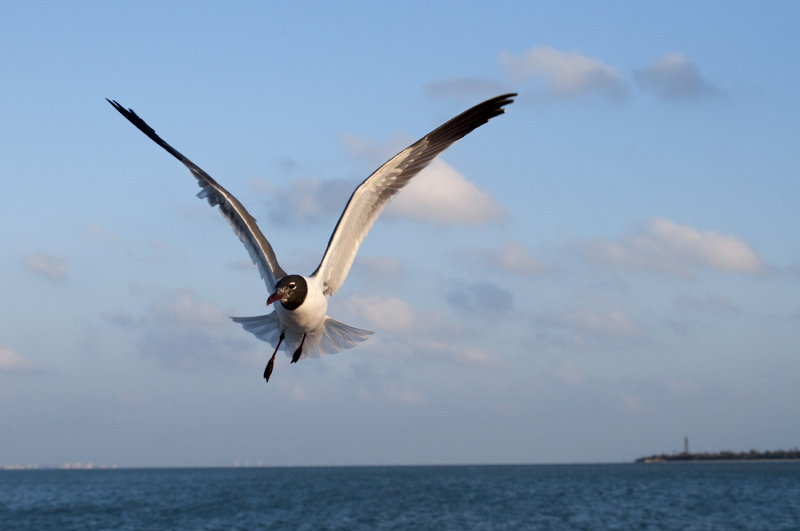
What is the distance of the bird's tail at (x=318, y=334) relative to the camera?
1110 centimetres

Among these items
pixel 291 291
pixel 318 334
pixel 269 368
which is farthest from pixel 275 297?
pixel 318 334

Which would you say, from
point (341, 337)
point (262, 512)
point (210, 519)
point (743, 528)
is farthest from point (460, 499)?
point (341, 337)

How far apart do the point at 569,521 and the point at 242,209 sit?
5237 centimetres

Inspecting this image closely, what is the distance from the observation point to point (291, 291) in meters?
9.52

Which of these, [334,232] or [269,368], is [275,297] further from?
[334,232]

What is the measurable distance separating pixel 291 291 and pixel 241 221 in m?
1.86

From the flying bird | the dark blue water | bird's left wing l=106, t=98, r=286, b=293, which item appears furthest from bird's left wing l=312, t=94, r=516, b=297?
the dark blue water

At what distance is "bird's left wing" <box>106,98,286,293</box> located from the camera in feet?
35.3

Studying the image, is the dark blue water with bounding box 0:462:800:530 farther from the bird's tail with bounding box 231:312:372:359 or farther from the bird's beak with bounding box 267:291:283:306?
the bird's beak with bounding box 267:291:283:306

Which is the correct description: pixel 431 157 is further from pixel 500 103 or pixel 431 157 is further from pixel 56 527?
pixel 56 527

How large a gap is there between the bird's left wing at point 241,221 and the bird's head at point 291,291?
36.6 inches

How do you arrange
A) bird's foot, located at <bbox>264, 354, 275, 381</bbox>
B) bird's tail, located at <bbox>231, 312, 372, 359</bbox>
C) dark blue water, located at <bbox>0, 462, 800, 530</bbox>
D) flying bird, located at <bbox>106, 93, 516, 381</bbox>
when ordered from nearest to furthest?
bird's foot, located at <bbox>264, 354, 275, 381</bbox> < flying bird, located at <bbox>106, 93, 516, 381</bbox> < bird's tail, located at <bbox>231, 312, 372, 359</bbox> < dark blue water, located at <bbox>0, 462, 800, 530</bbox>

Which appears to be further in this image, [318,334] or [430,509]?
[430,509]

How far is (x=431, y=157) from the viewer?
11.3 metres
